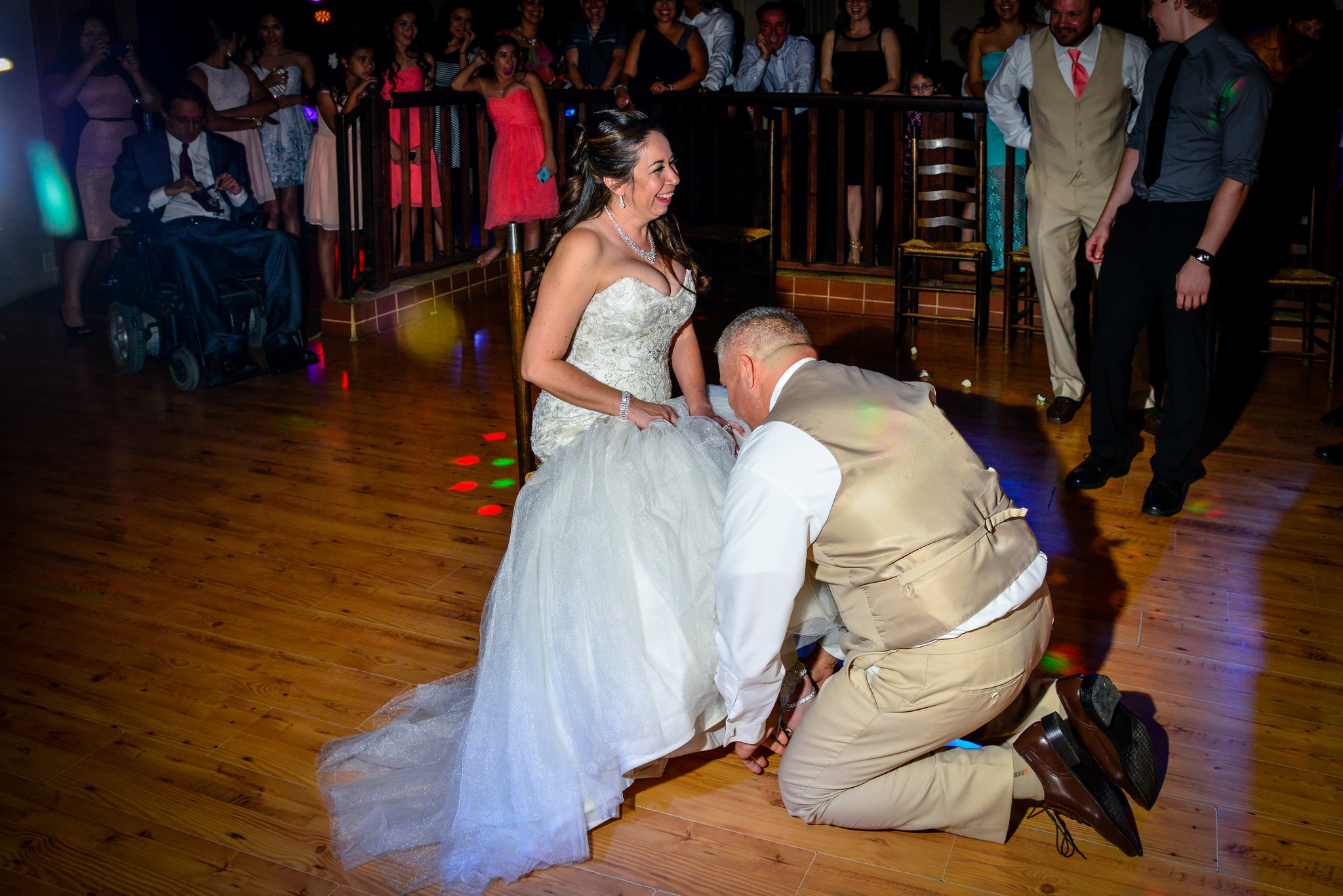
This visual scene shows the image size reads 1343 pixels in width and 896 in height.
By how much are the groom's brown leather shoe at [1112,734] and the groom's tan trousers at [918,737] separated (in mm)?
154

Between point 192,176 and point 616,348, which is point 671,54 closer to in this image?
point 192,176

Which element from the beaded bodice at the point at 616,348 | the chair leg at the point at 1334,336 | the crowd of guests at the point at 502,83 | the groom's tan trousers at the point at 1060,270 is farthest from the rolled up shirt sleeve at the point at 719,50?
the beaded bodice at the point at 616,348

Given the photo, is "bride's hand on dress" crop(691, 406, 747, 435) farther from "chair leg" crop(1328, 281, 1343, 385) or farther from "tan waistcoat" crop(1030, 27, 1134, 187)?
"chair leg" crop(1328, 281, 1343, 385)

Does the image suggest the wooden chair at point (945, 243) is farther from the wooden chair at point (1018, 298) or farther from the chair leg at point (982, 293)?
the wooden chair at point (1018, 298)

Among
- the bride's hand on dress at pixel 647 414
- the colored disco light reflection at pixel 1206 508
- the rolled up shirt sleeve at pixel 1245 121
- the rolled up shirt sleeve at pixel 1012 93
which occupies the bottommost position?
the colored disco light reflection at pixel 1206 508

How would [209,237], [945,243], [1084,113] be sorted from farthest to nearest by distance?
[945,243] < [209,237] < [1084,113]

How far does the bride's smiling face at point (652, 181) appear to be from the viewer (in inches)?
118

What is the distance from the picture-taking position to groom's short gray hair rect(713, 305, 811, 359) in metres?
2.48

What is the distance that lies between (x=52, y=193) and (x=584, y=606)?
21.8 ft

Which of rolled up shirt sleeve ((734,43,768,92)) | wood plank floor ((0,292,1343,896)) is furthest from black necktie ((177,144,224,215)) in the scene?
rolled up shirt sleeve ((734,43,768,92))

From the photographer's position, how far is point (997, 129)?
667 centimetres

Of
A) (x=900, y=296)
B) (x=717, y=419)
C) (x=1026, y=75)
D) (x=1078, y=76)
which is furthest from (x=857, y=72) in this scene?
(x=717, y=419)

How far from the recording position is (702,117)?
744 centimetres

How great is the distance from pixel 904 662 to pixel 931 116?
4953 mm
